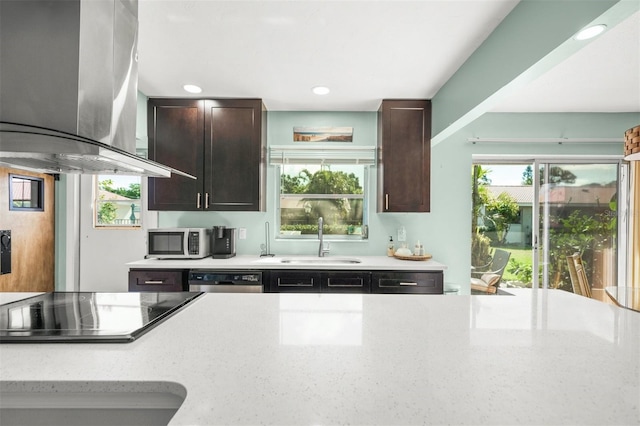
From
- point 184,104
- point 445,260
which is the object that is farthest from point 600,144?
point 184,104

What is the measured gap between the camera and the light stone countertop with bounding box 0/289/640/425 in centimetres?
58

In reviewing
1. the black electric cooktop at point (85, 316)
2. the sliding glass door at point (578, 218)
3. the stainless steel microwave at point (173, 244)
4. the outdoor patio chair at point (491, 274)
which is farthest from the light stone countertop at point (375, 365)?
the sliding glass door at point (578, 218)

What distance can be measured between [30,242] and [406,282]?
374 cm

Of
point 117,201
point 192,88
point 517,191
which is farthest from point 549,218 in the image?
point 117,201

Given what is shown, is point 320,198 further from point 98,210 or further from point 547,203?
point 547,203

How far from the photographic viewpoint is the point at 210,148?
303cm

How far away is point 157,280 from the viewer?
2.66 meters

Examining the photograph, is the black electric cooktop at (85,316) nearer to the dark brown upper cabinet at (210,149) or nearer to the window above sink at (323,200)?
the dark brown upper cabinet at (210,149)

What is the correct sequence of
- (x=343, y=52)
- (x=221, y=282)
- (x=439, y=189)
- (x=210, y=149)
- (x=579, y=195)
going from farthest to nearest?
(x=579, y=195) → (x=439, y=189) → (x=210, y=149) → (x=221, y=282) → (x=343, y=52)

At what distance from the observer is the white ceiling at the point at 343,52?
69.5 inches

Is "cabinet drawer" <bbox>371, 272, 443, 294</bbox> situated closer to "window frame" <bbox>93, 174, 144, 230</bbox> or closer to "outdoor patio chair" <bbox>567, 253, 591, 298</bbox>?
"outdoor patio chair" <bbox>567, 253, 591, 298</bbox>

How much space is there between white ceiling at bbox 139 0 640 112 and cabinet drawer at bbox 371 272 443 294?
159cm

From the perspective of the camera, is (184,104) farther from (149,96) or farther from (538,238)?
(538,238)

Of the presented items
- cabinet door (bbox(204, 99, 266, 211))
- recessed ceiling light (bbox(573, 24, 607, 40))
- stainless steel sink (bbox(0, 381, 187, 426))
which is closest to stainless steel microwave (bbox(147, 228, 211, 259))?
cabinet door (bbox(204, 99, 266, 211))
